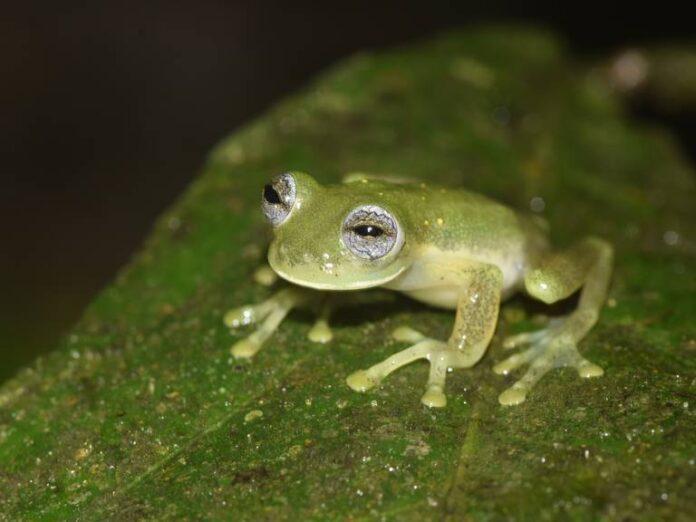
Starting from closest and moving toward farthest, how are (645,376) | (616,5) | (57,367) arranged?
(645,376)
(57,367)
(616,5)

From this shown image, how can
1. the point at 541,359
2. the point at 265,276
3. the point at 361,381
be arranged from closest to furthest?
the point at 361,381, the point at 541,359, the point at 265,276

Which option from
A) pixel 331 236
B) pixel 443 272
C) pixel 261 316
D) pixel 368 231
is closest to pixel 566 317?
pixel 443 272

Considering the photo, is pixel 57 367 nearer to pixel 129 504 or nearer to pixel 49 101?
pixel 129 504

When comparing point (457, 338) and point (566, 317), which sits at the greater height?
point (457, 338)

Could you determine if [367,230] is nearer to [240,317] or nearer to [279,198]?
[279,198]

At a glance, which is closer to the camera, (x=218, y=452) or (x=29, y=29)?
(x=218, y=452)

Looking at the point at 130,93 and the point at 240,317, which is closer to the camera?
the point at 240,317

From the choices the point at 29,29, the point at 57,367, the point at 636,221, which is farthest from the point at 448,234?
the point at 29,29

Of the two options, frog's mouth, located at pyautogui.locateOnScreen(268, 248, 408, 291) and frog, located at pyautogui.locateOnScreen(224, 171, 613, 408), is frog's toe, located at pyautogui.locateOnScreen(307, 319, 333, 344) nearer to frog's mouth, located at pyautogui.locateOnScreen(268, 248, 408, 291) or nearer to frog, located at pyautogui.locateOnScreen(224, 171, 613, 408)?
frog, located at pyautogui.locateOnScreen(224, 171, 613, 408)
